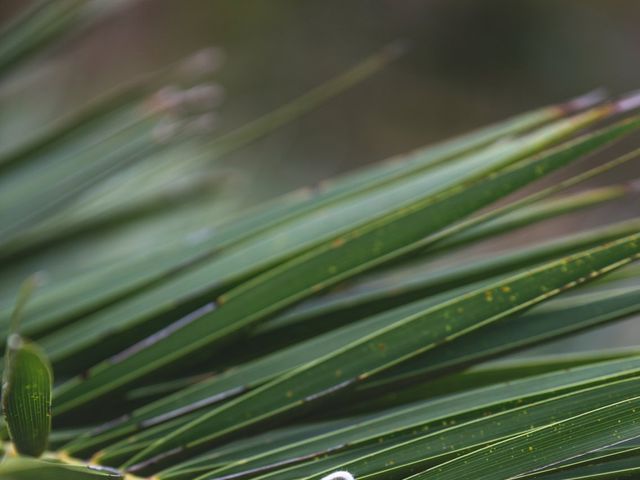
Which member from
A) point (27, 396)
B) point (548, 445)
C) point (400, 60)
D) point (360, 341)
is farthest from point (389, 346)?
point (400, 60)

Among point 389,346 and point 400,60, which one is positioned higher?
point 400,60

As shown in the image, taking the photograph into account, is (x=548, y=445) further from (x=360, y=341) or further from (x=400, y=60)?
(x=400, y=60)

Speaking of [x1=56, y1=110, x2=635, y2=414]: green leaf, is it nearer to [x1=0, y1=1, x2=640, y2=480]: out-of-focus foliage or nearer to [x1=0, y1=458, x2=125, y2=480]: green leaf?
[x1=0, y1=1, x2=640, y2=480]: out-of-focus foliage

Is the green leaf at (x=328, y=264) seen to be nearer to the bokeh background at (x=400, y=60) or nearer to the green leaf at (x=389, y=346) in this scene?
the green leaf at (x=389, y=346)

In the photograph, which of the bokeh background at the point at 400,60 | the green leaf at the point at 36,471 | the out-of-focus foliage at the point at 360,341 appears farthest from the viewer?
the bokeh background at the point at 400,60

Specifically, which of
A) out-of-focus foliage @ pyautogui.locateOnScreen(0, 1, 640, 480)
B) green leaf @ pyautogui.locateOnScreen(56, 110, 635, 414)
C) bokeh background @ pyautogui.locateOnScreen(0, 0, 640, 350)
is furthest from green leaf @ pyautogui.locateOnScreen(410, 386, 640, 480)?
bokeh background @ pyautogui.locateOnScreen(0, 0, 640, 350)

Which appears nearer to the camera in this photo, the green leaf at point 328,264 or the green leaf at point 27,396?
the green leaf at point 27,396

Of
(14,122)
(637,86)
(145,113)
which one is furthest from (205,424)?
(637,86)

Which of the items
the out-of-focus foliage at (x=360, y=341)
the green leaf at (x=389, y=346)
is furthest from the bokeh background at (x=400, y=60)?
the green leaf at (x=389, y=346)
